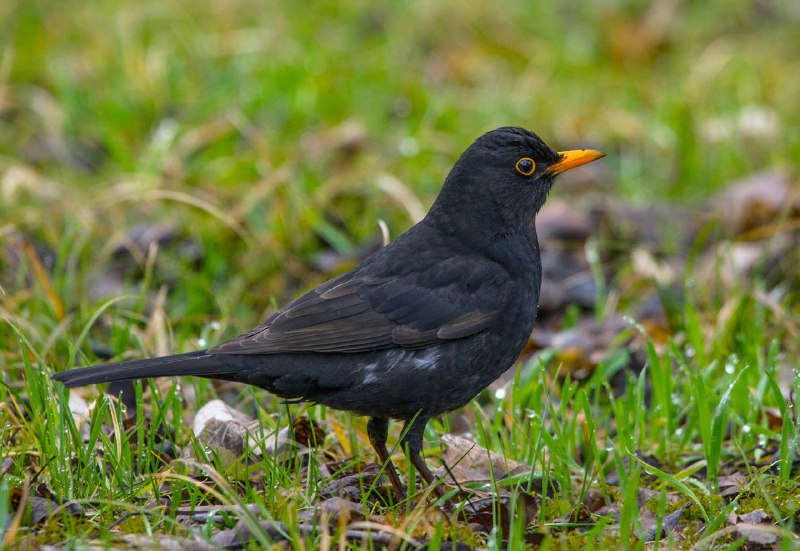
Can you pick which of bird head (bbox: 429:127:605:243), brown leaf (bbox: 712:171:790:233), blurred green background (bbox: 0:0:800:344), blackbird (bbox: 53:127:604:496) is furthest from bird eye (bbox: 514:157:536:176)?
brown leaf (bbox: 712:171:790:233)

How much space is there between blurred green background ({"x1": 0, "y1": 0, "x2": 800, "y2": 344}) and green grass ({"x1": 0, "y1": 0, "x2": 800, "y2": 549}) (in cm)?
2

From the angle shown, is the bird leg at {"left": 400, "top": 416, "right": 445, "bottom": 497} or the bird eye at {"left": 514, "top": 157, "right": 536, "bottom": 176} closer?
the bird leg at {"left": 400, "top": 416, "right": 445, "bottom": 497}

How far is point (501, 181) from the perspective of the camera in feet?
14.0

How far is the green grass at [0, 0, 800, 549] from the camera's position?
3.47 meters

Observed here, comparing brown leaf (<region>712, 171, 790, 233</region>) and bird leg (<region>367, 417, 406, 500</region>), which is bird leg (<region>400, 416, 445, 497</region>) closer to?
bird leg (<region>367, 417, 406, 500</region>)

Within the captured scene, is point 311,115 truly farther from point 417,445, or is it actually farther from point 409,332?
point 417,445

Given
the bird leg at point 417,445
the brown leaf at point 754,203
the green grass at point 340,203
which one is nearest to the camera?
the green grass at point 340,203

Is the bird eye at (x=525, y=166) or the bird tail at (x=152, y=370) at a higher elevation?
the bird eye at (x=525, y=166)

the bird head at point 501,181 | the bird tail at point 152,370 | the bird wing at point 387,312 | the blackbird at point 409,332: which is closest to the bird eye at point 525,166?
the bird head at point 501,181

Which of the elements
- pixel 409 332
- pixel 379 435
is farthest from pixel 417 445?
pixel 409 332

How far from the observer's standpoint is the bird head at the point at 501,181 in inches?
166

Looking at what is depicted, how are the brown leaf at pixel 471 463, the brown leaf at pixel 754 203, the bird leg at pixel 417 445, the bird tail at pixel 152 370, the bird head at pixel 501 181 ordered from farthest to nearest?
the brown leaf at pixel 754 203 → the bird head at pixel 501 181 → the brown leaf at pixel 471 463 → the bird leg at pixel 417 445 → the bird tail at pixel 152 370

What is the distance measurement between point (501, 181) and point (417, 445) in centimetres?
119

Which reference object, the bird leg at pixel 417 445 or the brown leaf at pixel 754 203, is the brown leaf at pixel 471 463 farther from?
the brown leaf at pixel 754 203
